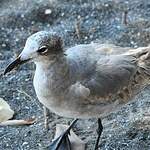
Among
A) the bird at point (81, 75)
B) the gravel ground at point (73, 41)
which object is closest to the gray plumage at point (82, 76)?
the bird at point (81, 75)

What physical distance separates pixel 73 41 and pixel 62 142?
3.99 ft

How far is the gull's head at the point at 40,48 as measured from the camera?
3.05 meters

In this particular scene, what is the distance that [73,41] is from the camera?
4.66 m

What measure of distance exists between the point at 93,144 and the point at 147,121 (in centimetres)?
42

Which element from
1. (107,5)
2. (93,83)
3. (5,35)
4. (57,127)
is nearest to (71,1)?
(107,5)

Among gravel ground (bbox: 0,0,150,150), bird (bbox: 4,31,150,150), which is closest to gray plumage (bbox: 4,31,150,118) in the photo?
bird (bbox: 4,31,150,150)

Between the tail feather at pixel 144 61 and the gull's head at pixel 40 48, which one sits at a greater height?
the gull's head at pixel 40 48

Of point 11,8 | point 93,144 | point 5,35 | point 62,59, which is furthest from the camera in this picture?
point 11,8

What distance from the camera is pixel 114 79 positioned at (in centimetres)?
335

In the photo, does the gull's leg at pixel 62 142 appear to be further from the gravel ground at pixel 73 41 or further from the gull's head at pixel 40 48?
the gull's head at pixel 40 48

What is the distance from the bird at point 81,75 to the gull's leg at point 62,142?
0.79 ft

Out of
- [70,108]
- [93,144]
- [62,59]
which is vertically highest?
[62,59]

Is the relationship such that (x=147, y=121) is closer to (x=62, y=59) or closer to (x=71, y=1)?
(x=62, y=59)

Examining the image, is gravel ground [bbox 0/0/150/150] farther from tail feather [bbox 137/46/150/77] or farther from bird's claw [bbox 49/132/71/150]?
tail feather [bbox 137/46/150/77]
